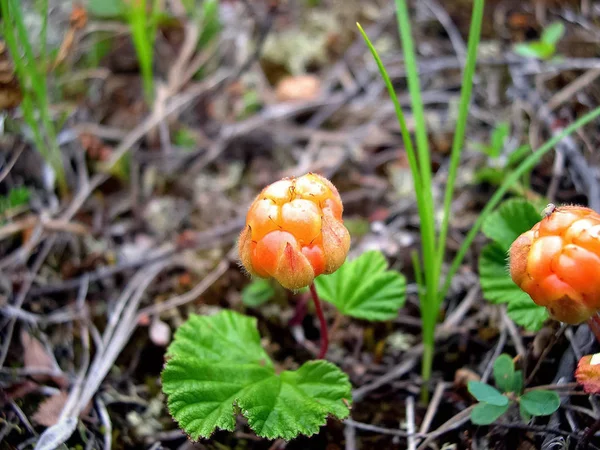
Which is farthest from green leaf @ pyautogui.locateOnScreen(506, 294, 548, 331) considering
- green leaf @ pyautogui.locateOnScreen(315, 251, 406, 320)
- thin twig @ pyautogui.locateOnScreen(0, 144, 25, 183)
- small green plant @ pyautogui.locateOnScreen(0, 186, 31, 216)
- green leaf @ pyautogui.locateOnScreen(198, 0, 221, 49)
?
green leaf @ pyautogui.locateOnScreen(198, 0, 221, 49)

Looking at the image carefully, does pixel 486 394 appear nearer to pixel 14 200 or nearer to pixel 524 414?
pixel 524 414

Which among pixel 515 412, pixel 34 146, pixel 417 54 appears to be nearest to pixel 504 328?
pixel 515 412

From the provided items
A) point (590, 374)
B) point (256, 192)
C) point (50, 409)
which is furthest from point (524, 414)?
point (256, 192)

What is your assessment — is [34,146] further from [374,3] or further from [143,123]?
[374,3]

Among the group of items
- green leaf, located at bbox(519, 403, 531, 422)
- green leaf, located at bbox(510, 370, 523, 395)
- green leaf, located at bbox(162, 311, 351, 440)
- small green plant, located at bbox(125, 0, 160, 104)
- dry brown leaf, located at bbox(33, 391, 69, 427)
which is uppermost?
small green plant, located at bbox(125, 0, 160, 104)

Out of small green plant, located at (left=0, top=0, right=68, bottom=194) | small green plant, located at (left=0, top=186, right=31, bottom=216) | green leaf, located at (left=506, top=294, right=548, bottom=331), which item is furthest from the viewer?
small green plant, located at (left=0, top=186, right=31, bottom=216)

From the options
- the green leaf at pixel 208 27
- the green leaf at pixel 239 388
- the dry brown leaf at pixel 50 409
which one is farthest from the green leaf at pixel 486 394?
the green leaf at pixel 208 27

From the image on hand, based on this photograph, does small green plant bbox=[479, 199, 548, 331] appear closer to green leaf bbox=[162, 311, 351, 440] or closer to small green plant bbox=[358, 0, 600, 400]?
small green plant bbox=[358, 0, 600, 400]
